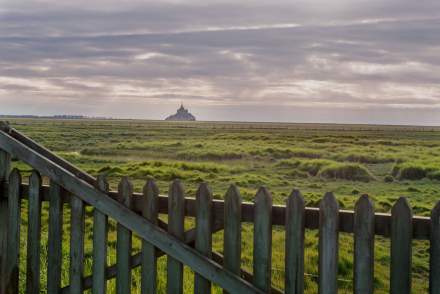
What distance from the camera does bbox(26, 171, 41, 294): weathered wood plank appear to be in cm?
402

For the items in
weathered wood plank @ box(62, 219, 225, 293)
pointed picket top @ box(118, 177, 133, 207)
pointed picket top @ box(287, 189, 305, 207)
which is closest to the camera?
pointed picket top @ box(287, 189, 305, 207)

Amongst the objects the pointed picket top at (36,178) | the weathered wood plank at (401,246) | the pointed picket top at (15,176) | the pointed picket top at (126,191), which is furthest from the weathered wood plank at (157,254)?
the weathered wood plank at (401,246)

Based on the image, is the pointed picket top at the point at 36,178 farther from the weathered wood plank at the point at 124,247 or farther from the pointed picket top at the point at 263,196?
the pointed picket top at the point at 263,196

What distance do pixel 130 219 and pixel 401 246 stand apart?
68.6 inches

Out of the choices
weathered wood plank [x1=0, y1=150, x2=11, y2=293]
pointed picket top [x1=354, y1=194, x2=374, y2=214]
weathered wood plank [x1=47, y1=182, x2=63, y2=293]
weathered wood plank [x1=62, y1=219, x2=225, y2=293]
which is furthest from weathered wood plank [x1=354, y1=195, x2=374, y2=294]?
weathered wood plank [x1=0, y1=150, x2=11, y2=293]

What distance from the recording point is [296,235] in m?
3.20

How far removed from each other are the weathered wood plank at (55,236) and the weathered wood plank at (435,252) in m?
2.54

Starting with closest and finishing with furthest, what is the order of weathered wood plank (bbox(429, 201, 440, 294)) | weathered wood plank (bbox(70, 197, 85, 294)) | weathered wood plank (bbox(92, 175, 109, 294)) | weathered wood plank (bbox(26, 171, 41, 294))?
weathered wood plank (bbox(429, 201, 440, 294)), weathered wood plank (bbox(92, 175, 109, 294)), weathered wood plank (bbox(70, 197, 85, 294)), weathered wood plank (bbox(26, 171, 41, 294))

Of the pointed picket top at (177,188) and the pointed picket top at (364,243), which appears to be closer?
the pointed picket top at (364,243)

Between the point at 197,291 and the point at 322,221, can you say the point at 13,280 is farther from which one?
the point at 322,221

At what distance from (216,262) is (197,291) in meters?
0.23

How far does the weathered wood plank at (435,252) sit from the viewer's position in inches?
116

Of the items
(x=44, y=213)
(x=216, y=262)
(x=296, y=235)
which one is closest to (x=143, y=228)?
(x=216, y=262)

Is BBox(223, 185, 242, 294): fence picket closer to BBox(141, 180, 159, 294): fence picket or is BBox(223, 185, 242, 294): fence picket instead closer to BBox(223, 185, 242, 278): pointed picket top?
BBox(223, 185, 242, 278): pointed picket top
